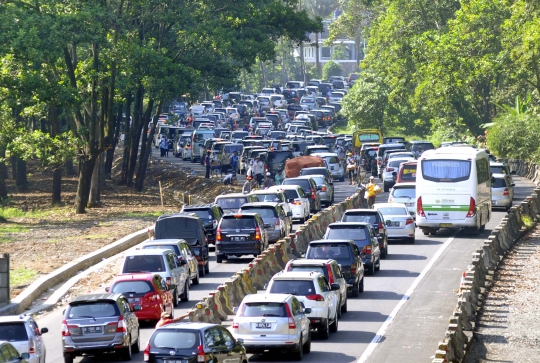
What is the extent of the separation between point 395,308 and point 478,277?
7.65 ft

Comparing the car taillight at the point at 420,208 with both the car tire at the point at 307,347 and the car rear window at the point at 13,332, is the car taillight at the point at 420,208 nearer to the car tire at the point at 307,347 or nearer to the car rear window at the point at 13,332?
the car tire at the point at 307,347

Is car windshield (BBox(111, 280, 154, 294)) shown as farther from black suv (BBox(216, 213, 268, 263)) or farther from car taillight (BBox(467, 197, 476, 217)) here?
car taillight (BBox(467, 197, 476, 217))

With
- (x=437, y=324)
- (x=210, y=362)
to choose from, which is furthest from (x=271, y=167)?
(x=210, y=362)

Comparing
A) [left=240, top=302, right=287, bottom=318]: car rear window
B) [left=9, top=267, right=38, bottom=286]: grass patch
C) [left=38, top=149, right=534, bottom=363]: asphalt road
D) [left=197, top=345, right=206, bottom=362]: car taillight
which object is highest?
[left=240, top=302, right=287, bottom=318]: car rear window

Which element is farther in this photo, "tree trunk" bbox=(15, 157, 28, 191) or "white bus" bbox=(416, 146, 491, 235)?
"tree trunk" bbox=(15, 157, 28, 191)

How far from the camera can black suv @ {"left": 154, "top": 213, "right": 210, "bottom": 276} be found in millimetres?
30281

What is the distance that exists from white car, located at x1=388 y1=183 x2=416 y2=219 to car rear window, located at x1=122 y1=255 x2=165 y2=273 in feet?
57.1

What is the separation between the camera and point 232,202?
127 ft

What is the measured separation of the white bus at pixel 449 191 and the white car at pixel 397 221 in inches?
43.4

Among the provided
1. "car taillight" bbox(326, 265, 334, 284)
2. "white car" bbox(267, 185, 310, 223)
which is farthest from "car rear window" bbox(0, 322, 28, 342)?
"white car" bbox(267, 185, 310, 223)

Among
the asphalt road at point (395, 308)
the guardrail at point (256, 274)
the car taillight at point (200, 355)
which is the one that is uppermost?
the car taillight at point (200, 355)

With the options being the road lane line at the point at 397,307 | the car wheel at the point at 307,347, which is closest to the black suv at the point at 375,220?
the road lane line at the point at 397,307

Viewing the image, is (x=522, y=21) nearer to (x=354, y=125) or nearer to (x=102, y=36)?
(x=102, y=36)

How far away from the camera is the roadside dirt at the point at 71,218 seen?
109ft
